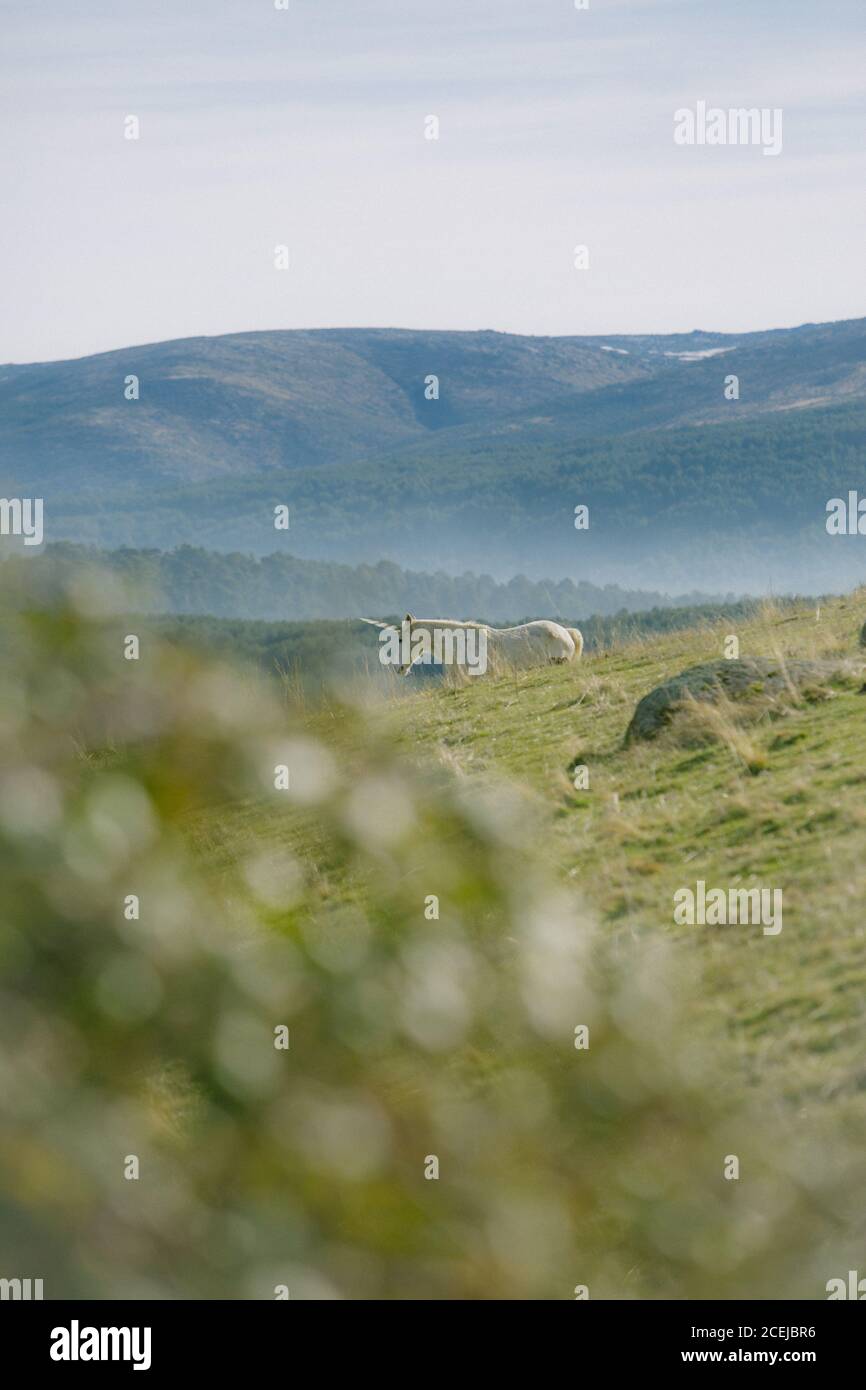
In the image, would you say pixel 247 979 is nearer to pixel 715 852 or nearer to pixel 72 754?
pixel 72 754

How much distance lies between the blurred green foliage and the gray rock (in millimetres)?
9807

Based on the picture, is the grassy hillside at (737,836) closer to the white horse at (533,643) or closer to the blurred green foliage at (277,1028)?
the white horse at (533,643)

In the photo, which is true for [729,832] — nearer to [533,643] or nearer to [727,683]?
[727,683]

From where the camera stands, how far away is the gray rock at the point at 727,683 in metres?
11.8

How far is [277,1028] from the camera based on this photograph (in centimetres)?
174

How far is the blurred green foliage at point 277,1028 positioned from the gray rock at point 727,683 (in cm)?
981

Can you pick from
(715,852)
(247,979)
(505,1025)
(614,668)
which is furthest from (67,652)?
(614,668)

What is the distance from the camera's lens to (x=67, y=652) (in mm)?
1754

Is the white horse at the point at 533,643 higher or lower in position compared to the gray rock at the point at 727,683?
higher

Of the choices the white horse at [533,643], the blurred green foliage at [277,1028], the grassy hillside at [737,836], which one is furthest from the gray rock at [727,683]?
the blurred green foliage at [277,1028]

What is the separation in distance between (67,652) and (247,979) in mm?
446

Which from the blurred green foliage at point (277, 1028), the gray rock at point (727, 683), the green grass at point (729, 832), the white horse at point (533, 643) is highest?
the white horse at point (533, 643)

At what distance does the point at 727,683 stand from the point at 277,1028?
34.7 feet
